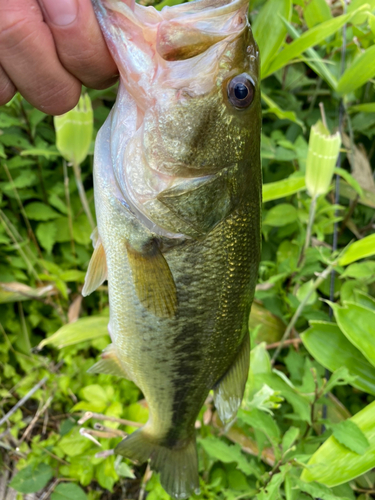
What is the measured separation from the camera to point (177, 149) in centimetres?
75

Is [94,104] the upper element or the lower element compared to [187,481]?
upper

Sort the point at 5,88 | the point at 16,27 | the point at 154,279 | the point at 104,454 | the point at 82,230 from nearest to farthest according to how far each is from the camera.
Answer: the point at 16,27, the point at 5,88, the point at 154,279, the point at 104,454, the point at 82,230

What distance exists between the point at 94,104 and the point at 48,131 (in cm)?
34

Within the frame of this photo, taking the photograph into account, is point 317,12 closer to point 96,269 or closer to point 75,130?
point 75,130

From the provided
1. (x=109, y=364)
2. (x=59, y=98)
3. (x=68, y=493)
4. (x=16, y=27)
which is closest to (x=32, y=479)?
(x=68, y=493)

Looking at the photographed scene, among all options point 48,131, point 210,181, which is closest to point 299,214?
point 210,181

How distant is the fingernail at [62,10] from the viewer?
0.61 meters

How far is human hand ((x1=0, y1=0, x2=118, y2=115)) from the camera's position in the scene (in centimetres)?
61

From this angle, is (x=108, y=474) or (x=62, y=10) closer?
(x=62, y=10)

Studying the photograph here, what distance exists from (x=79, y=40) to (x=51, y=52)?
61 millimetres

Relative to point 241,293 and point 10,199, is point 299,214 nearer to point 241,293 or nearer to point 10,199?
point 241,293

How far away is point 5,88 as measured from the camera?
713 millimetres

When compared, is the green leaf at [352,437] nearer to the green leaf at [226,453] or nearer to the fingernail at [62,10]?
the green leaf at [226,453]

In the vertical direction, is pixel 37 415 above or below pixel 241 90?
below
